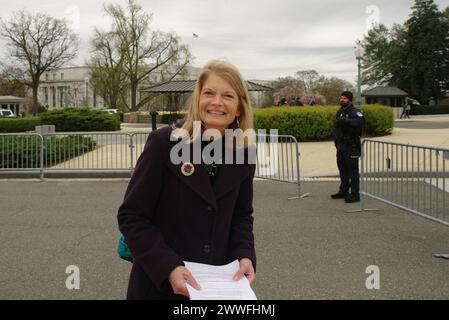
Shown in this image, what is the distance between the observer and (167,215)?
209cm

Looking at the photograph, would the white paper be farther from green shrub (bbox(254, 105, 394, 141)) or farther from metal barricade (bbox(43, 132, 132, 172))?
green shrub (bbox(254, 105, 394, 141))

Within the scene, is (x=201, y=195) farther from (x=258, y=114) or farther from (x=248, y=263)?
(x=258, y=114)

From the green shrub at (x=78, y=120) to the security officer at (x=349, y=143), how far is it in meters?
24.6

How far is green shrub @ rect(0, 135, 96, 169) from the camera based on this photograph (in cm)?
1258

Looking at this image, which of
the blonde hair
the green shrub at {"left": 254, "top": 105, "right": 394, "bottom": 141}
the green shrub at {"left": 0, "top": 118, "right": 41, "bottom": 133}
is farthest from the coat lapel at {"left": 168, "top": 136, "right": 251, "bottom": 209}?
the green shrub at {"left": 0, "top": 118, "right": 41, "bottom": 133}

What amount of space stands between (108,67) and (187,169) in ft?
202

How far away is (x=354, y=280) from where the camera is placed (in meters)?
4.83

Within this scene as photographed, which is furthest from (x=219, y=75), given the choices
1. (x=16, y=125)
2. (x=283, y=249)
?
(x=16, y=125)

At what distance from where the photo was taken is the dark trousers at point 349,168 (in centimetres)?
880

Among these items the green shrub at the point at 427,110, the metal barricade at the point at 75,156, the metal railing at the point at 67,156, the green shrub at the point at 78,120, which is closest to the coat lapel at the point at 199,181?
the metal railing at the point at 67,156

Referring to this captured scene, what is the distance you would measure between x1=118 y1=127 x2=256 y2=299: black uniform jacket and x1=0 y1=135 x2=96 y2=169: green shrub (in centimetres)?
1126

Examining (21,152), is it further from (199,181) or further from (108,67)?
(108,67)

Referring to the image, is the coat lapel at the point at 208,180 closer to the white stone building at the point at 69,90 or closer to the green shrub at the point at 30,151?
the green shrub at the point at 30,151
